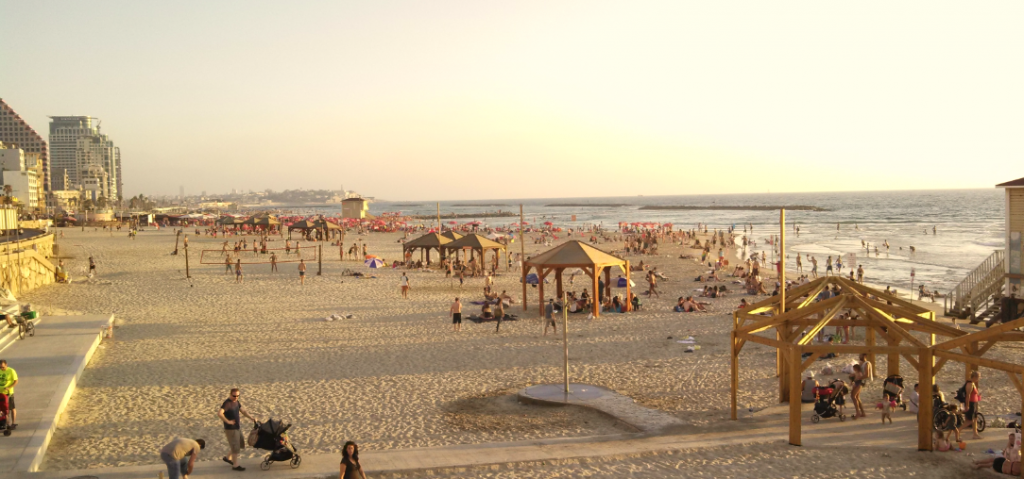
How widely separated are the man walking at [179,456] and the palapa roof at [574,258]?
12.7 metres

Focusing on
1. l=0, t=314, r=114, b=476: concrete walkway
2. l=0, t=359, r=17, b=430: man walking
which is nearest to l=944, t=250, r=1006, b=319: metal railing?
l=0, t=314, r=114, b=476: concrete walkway

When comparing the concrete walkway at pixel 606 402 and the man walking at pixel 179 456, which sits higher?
the man walking at pixel 179 456

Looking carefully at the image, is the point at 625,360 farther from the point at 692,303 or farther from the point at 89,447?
the point at 89,447

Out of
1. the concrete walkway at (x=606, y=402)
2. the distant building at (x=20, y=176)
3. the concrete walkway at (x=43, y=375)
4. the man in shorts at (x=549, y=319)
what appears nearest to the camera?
the concrete walkway at (x=43, y=375)

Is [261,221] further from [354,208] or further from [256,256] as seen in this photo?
[354,208]

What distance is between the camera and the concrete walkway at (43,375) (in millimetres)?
8312

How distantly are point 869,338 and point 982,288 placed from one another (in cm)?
941

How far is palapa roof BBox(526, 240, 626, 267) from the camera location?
18922 mm

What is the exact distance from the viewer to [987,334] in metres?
8.12

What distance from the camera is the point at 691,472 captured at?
7789 millimetres

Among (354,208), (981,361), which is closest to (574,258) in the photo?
(981,361)

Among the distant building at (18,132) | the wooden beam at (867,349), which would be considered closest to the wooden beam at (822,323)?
the wooden beam at (867,349)

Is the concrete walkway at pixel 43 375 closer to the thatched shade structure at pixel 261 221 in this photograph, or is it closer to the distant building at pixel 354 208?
the thatched shade structure at pixel 261 221

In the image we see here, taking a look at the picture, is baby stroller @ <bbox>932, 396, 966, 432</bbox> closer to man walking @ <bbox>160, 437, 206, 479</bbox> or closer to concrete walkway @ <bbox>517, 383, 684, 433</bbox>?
concrete walkway @ <bbox>517, 383, 684, 433</bbox>
